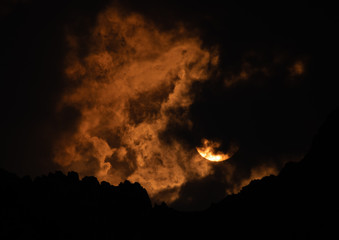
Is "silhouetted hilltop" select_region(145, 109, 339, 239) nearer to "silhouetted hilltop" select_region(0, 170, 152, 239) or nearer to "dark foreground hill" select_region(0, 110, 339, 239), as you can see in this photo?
"dark foreground hill" select_region(0, 110, 339, 239)

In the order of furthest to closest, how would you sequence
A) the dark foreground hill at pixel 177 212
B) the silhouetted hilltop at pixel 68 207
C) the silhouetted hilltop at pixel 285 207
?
the silhouetted hilltop at pixel 68 207 → the dark foreground hill at pixel 177 212 → the silhouetted hilltop at pixel 285 207

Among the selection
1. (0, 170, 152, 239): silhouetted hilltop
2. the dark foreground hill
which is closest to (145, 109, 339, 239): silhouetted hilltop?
the dark foreground hill

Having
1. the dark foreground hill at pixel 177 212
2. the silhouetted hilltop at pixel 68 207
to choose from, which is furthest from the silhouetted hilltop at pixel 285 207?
the silhouetted hilltop at pixel 68 207

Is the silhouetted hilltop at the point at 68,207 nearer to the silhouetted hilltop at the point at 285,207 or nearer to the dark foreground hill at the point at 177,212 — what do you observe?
the dark foreground hill at the point at 177,212

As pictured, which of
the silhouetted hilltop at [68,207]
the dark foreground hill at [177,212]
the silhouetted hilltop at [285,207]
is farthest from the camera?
the silhouetted hilltop at [68,207]

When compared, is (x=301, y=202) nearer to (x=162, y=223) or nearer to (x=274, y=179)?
(x=274, y=179)

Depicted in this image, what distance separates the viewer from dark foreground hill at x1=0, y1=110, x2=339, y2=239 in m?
52.3

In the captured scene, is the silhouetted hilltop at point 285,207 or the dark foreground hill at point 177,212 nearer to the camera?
the silhouetted hilltop at point 285,207

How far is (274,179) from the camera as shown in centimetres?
6850

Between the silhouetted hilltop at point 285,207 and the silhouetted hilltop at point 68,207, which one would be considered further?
the silhouetted hilltop at point 68,207

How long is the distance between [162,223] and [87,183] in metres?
26.0

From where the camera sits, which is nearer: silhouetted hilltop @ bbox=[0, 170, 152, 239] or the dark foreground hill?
the dark foreground hill

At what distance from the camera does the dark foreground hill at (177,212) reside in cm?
5231

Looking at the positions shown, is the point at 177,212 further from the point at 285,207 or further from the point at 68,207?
the point at 285,207
